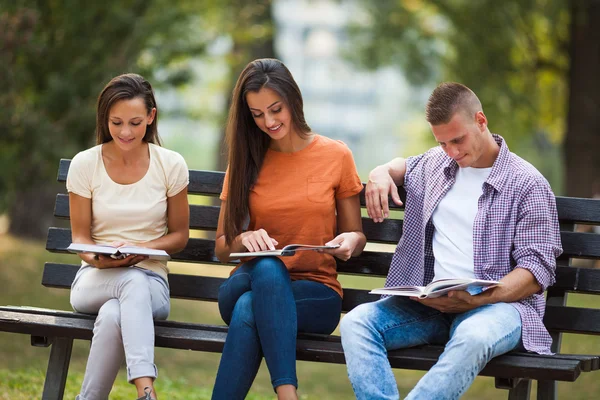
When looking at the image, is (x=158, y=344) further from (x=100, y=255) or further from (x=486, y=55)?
(x=486, y=55)

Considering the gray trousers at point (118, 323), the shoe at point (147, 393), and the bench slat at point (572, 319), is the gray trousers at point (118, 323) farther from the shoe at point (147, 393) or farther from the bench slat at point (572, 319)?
the bench slat at point (572, 319)

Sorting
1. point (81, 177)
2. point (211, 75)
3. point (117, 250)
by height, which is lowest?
point (117, 250)

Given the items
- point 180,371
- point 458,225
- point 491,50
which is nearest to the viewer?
point 458,225

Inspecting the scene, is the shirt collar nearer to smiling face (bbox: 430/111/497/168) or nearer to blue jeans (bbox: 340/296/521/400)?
smiling face (bbox: 430/111/497/168)

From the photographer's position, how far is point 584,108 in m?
12.7

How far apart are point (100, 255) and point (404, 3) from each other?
1486 cm

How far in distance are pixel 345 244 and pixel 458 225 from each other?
494 millimetres

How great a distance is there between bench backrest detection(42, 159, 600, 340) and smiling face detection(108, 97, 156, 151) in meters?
0.47

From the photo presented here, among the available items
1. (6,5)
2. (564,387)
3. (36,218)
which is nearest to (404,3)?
(36,218)

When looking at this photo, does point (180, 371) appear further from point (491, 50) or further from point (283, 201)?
point (491, 50)

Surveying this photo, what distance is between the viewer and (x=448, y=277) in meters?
3.88

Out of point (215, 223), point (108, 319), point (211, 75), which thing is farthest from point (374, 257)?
Result: point (211, 75)

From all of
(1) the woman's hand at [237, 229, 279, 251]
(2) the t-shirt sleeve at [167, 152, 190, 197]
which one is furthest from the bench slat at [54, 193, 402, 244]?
(1) the woman's hand at [237, 229, 279, 251]

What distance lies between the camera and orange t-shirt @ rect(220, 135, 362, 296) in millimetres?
4164
